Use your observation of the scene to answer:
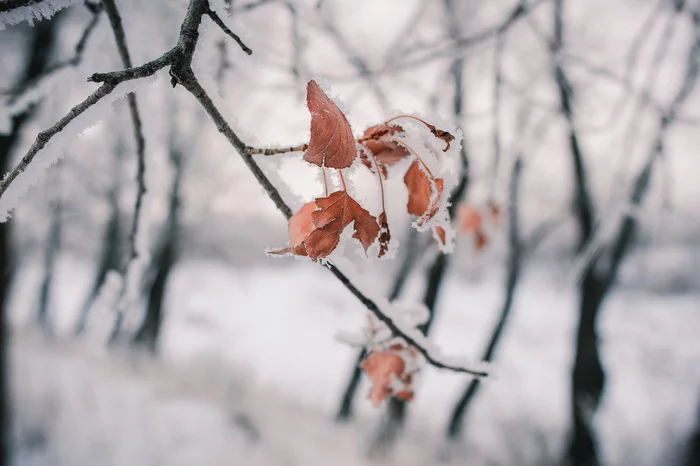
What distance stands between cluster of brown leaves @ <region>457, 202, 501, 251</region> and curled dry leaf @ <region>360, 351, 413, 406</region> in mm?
1333

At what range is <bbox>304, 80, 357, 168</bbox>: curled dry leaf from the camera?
34 cm

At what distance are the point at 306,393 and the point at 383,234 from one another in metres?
6.90

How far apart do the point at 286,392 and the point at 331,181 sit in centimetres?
682

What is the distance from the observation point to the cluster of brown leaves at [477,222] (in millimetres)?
1892

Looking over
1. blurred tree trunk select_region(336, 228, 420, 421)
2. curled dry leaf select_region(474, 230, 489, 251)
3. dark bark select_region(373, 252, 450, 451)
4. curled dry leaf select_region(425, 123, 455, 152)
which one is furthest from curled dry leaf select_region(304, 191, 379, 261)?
blurred tree trunk select_region(336, 228, 420, 421)

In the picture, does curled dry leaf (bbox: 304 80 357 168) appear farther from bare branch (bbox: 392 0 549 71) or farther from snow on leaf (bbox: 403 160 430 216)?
bare branch (bbox: 392 0 549 71)

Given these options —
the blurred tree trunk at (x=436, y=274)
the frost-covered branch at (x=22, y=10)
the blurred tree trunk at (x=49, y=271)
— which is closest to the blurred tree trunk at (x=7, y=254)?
the frost-covered branch at (x=22, y=10)

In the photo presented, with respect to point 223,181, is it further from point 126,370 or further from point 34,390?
point 34,390

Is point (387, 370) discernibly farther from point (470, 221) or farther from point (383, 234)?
point (470, 221)

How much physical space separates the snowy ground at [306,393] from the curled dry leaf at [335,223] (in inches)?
9.5

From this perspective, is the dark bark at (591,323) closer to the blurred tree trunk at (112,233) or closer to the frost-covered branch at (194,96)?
the frost-covered branch at (194,96)

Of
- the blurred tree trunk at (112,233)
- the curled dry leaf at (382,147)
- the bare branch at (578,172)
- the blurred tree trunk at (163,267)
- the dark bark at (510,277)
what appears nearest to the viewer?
the curled dry leaf at (382,147)

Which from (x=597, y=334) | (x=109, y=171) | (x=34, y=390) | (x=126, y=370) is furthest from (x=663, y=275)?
(x=109, y=171)

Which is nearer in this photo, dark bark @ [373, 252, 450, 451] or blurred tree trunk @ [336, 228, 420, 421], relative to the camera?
dark bark @ [373, 252, 450, 451]
